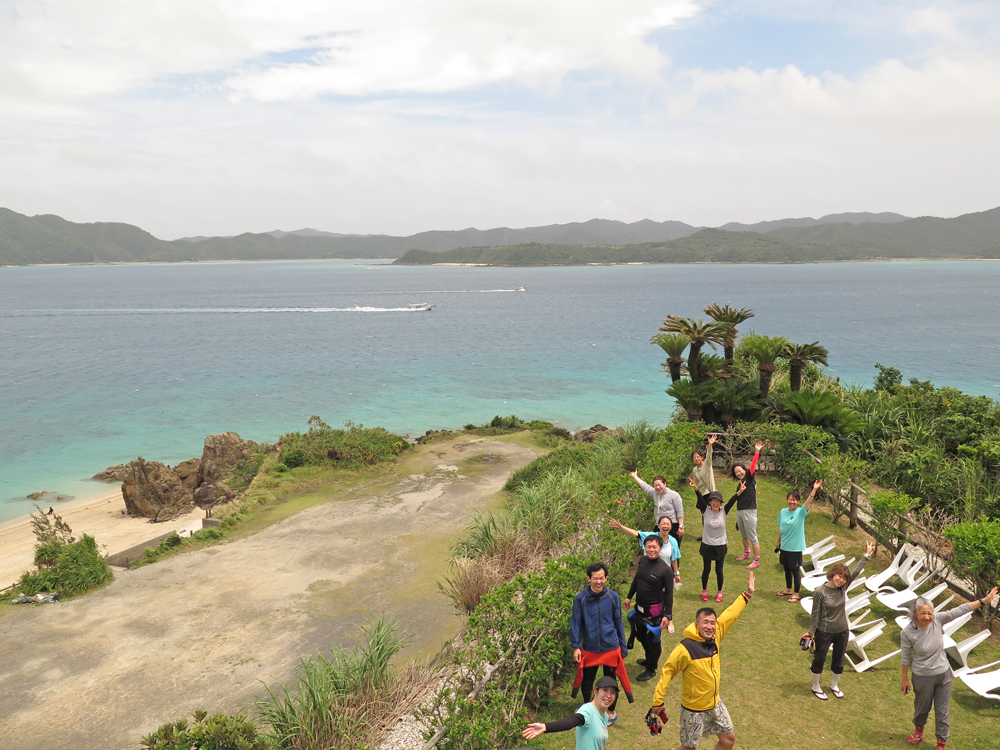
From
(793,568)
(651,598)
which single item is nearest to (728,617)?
(651,598)

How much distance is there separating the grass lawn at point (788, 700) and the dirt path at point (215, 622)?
409 cm

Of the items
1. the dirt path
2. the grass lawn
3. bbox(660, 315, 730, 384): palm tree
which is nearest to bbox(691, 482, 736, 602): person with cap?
the grass lawn

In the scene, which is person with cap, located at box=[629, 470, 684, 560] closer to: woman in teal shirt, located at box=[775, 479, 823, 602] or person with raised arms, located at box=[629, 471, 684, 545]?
person with raised arms, located at box=[629, 471, 684, 545]

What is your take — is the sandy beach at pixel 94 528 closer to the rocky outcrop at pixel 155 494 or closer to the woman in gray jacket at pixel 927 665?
the rocky outcrop at pixel 155 494

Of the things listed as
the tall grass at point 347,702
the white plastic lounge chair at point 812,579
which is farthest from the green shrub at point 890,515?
the tall grass at point 347,702

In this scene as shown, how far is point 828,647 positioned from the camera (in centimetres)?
646

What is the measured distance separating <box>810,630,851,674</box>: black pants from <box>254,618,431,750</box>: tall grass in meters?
4.67

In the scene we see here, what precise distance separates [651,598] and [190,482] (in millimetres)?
22754

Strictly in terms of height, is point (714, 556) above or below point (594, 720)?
below

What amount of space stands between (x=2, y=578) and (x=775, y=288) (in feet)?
503

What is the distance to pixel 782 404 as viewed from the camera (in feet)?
54.5

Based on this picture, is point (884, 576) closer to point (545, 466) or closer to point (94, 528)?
point (545, 466)

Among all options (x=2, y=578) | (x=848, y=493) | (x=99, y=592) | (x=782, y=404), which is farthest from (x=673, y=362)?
(x=2, y=578)

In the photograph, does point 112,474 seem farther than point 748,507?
Yes
